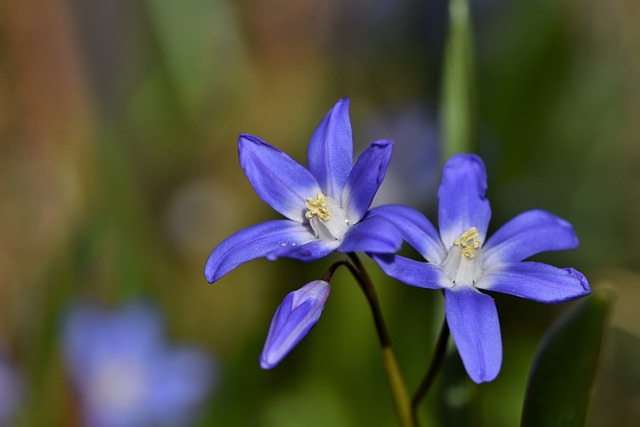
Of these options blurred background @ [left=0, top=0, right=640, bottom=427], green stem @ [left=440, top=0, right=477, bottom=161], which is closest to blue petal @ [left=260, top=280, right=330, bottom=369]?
green stem @ [left=440, top=0, right=477, bottom=161]

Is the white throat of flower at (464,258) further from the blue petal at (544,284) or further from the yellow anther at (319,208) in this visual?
the yellow anther at (319,208)

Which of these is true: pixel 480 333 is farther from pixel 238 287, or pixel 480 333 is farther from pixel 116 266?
pixel 238 287

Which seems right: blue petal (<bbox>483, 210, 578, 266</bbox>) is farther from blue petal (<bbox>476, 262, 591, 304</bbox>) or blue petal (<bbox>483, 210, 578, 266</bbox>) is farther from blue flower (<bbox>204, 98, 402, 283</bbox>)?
blue flower (<bbox>204, 98, 402, 283</bbox>)

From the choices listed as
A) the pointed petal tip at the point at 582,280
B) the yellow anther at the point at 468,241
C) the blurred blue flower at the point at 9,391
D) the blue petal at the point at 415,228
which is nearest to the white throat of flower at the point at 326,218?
the blue petal at the point at 415,228

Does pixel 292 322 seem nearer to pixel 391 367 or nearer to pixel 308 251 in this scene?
pixel 308 251

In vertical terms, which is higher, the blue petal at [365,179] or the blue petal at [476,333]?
the blue petal at [365,179]

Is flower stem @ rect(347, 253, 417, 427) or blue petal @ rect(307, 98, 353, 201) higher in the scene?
blue petal @ rect(307, 98, 353, 201)

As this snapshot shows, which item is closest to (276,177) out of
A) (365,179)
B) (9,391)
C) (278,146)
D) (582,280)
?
(365,179)
